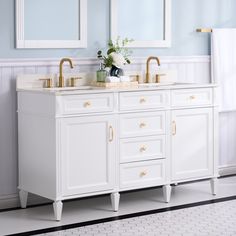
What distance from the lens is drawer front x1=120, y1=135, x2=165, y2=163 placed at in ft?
15.2

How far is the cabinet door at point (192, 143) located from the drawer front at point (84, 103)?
1.86 feet

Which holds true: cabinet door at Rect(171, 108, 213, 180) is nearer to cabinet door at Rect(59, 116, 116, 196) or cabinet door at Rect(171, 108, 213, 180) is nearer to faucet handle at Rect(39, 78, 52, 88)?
cabinet door at Rect(59, 116, 116, 196)

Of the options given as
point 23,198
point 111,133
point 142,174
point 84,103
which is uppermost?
point 84,103

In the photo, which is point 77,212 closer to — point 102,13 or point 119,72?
point 119,72

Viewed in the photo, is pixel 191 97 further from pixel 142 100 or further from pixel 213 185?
pixel 213 185

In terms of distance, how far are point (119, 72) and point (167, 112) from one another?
47 centimetres

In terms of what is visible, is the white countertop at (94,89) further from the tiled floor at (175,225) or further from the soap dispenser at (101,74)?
the tiled floor at (175,225)

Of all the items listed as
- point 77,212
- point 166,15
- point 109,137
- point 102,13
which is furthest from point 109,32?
point 77,212

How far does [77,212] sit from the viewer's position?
467 centimetres

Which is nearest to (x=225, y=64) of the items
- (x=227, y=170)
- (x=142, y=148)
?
(x=227, y=170)

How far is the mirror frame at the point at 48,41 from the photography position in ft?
15.2

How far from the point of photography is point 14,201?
189 inches

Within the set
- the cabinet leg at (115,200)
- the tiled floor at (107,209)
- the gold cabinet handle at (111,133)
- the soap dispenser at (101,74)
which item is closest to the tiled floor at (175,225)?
the tiled floor at (107,209)

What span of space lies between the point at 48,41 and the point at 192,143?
1245mm
